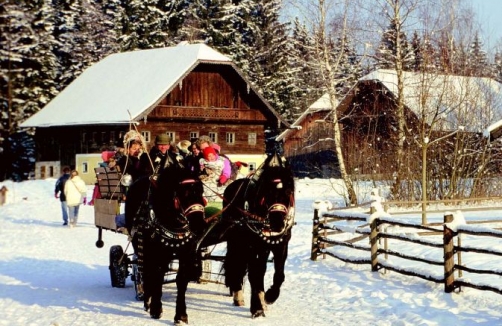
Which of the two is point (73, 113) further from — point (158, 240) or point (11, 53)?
point (11, 53)

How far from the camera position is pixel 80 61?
54.2m

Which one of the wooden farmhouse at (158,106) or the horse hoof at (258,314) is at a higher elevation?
the wooden farmhouse at (158,106)

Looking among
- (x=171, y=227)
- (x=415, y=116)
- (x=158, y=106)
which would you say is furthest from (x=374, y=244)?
(x=158, y=106)

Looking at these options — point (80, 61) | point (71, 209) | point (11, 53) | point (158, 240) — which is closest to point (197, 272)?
point (158, 240)

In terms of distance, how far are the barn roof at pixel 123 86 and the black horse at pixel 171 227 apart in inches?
1270

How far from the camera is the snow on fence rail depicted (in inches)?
393

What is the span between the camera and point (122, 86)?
153 feet

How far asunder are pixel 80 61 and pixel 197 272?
152ft

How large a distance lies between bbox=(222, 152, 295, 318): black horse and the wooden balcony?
1435 inches

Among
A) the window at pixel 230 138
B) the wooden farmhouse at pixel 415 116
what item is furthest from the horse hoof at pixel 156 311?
the window at pixel 230 138

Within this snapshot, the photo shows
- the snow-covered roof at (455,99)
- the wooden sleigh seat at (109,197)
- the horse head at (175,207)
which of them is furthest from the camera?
the snow-covered roof at (455,99)

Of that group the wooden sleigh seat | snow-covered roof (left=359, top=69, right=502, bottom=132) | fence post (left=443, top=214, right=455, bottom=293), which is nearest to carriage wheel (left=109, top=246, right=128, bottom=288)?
the wooden sleigh seat

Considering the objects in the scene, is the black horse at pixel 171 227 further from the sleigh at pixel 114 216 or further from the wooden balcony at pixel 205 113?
the wooden balcony at pixel 205 113

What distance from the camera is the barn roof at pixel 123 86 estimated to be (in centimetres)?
A: 4309
